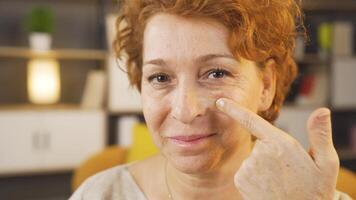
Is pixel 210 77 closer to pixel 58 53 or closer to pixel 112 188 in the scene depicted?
pixel 112 188

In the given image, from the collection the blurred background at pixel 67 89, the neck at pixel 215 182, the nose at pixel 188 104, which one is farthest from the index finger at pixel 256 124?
the blurred background at pixel 67 89

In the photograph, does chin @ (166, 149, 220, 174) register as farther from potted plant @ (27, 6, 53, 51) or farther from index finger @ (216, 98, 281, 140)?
potted plant @ (27, 6, 53, 51)

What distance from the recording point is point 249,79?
2.96 ft

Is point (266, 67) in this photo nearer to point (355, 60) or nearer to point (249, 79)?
point (249, 79)

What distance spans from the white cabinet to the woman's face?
211 cm

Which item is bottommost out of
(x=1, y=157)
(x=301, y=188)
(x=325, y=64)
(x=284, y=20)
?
(x=1, y=157)

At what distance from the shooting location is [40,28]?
2793mm

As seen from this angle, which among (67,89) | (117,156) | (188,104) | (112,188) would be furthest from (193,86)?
(67,89)

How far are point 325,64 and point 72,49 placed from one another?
192cm

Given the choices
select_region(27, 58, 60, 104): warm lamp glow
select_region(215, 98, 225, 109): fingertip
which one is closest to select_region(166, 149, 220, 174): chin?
select_region(215, 98, 225, 109): fingertip

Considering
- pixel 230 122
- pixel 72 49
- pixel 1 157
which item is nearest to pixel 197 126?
pixel 230 122

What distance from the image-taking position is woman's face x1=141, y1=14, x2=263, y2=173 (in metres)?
0.84

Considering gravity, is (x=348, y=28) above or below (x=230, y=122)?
below

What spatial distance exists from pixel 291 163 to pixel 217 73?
0.26m
